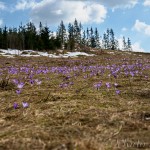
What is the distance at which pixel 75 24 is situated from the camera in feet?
369

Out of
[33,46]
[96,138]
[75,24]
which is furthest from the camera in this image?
[75,24]

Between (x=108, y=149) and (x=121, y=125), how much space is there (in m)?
1.01

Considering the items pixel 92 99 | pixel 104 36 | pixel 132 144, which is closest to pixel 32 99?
pixel 92 99

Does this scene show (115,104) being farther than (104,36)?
No

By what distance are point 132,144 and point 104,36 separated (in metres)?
138

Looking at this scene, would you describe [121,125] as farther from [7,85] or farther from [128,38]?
[128,38]

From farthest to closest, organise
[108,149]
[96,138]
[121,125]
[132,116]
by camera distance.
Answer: [132,116] < [121,125] < [96,138] < [108,149]

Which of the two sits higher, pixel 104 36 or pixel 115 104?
pixel 104 36

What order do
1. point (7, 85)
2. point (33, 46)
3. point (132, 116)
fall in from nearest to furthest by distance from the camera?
point (132, 116) < point (7, 85) < point (33, 46)

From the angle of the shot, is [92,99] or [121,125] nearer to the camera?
[121,125]

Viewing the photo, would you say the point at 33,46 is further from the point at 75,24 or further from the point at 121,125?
the point at 121,125

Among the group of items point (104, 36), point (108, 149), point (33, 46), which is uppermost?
point (104, 36)

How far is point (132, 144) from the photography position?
131 inches

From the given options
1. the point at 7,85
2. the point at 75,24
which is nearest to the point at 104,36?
the point at 75,24
